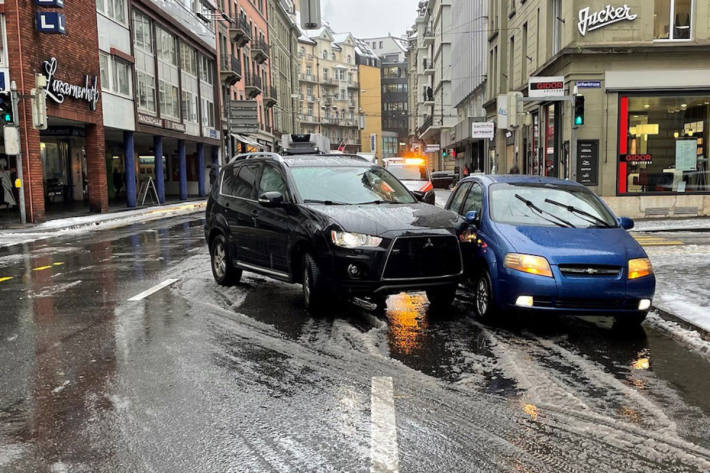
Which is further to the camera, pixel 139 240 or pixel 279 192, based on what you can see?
pixel 139 240

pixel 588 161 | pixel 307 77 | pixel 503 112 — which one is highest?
pixel 307 77

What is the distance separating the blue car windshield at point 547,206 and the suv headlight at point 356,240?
1615mm

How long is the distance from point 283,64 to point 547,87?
6400cm

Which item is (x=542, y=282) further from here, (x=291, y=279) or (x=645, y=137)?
(x=645, y=137)

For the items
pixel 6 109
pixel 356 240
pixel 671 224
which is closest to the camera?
pixel 356 240

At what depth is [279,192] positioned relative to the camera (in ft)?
26.4

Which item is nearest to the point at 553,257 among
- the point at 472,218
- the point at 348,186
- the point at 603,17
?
the point at 472,218

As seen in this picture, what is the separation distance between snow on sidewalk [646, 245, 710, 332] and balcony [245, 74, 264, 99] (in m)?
46.1

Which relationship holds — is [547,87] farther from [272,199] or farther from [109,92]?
[109,92]

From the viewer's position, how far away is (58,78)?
23.6 m

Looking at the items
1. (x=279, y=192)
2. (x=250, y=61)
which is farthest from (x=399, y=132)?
(x=279, y=192)

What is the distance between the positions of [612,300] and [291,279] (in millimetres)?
3526

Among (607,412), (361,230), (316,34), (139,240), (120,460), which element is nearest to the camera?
(120,460)

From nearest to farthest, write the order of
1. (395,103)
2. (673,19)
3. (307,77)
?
(673,19) → (307,77) → (395,103)
